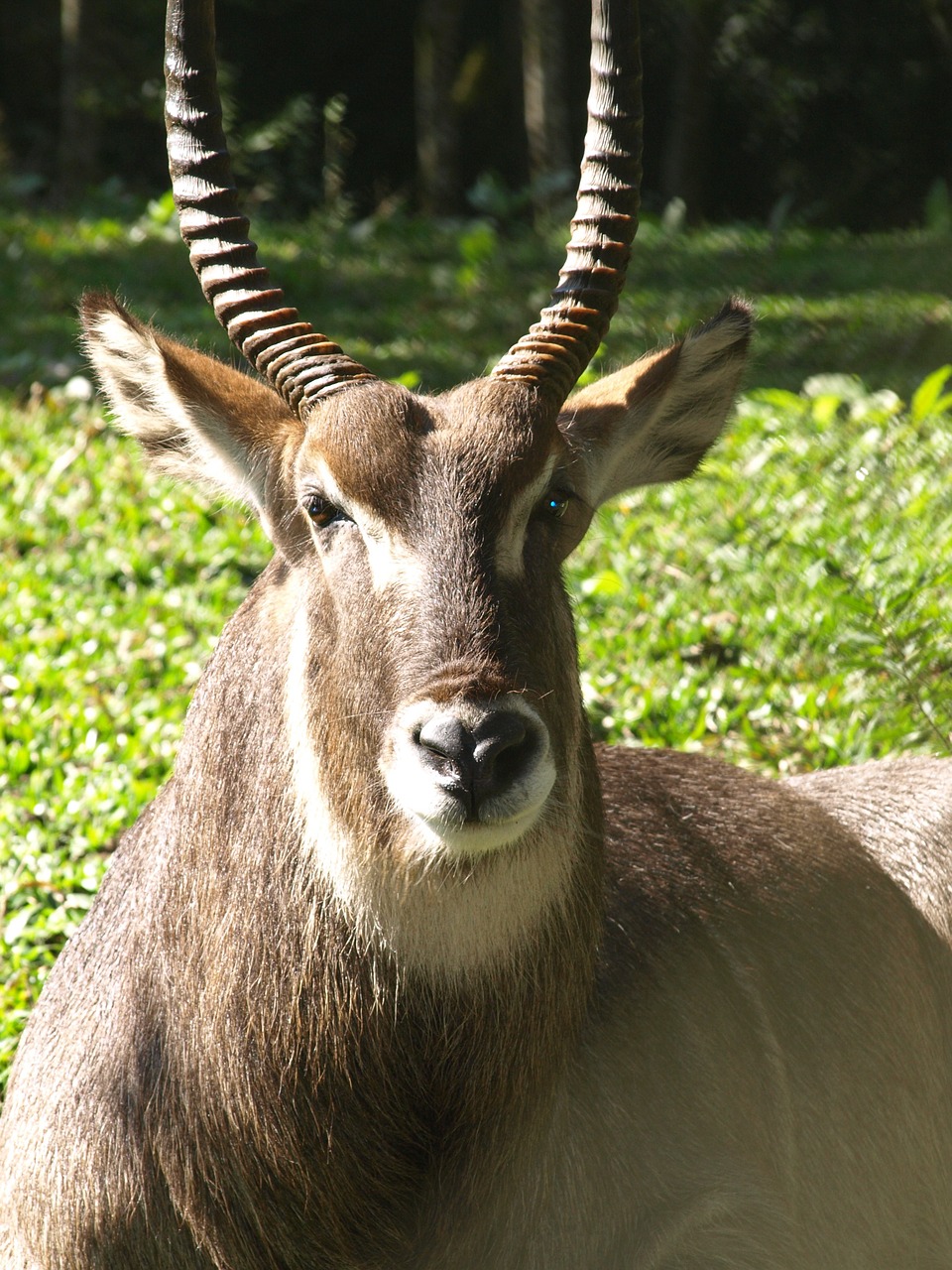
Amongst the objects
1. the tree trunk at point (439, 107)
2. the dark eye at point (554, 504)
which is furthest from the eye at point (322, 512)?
the tree trunk at point (439, 107)

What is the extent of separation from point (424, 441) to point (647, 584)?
11.5ft

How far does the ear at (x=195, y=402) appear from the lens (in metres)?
3.39

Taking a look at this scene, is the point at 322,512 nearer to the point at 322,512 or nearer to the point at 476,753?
the point at 322,512

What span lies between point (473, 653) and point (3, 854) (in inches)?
106

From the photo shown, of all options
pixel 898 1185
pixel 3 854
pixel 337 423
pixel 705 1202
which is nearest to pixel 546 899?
pixel 705 1202

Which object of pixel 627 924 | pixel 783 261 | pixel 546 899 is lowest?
pixel 627 924

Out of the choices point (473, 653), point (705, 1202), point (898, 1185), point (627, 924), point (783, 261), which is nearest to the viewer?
point (473, 653)

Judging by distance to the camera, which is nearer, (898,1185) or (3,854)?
(898,1185)

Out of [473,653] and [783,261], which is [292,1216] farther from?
[783,261]

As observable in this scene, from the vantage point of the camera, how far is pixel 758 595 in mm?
6125

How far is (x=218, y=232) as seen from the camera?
347cm

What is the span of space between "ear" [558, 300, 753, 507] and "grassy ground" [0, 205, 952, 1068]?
24.0 inches

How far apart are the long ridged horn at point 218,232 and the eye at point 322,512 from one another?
26 cm

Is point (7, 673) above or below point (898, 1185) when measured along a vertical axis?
above
